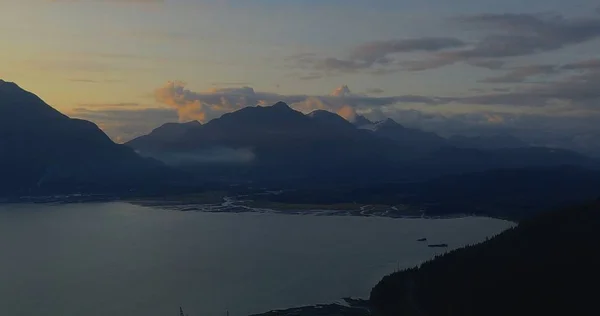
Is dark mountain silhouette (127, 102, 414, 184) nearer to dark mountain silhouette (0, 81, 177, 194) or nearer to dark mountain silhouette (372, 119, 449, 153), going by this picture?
dark mountain silhouette (0, 81, 177, 194)

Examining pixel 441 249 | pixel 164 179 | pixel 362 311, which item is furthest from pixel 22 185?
pixel 362 311

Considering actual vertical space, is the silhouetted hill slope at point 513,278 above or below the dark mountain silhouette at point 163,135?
below

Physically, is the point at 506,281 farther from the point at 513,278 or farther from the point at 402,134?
the point at 402,134

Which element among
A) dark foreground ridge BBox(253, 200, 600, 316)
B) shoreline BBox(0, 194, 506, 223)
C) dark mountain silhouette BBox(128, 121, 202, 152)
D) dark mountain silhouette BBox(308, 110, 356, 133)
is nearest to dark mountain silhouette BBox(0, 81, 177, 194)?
shoreline BBox(0, 194, 506, 223)

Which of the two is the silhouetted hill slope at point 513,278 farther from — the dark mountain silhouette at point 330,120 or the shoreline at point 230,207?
the dark mountain silhouette at point 330,120

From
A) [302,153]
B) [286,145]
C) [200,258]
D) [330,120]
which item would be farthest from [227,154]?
[200,258]

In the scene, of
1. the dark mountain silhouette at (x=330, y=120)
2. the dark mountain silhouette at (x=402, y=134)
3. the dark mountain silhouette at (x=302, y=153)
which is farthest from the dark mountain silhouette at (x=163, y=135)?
the dark mountain silhouette at (x=402, y=134)

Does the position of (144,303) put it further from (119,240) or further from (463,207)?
(463,207)
